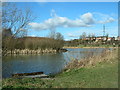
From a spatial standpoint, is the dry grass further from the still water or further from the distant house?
the distant house

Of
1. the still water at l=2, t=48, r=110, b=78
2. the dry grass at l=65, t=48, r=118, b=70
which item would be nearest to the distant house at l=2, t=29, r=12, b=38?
the still water at l=2, t=48, r=110, b=78

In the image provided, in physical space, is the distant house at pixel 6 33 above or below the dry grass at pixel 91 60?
above

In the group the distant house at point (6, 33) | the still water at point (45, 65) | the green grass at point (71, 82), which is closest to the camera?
the green grass at point (71, 82)

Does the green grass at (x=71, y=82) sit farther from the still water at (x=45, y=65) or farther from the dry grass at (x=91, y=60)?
the dry grass at (x=91, y=60)

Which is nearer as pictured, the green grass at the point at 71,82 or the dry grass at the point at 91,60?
the green grass at the point at 71,82

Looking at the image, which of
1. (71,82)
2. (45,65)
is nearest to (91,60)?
(71,82)

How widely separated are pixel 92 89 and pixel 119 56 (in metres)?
9.08

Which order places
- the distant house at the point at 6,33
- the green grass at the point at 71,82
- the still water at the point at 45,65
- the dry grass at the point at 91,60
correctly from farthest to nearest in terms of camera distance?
the dry grass at the point at 91,60 → the still water at the point at 45,65 → the distant house at the point at 6,33 → the green grass at the point at 71,82

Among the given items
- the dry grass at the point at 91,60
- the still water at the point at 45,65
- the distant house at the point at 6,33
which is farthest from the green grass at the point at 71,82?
the dry grass at the point at 91,60

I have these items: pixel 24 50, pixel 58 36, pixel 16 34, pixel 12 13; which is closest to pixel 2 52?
pixel 16 34

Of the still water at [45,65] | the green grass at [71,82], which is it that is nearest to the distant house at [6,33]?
the still water at [45,65]

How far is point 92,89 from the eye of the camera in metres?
5.12

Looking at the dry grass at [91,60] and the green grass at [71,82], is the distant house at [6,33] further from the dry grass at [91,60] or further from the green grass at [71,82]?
the dry grass at [91,60]

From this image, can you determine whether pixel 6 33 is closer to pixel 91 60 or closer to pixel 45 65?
pixel 91 60
